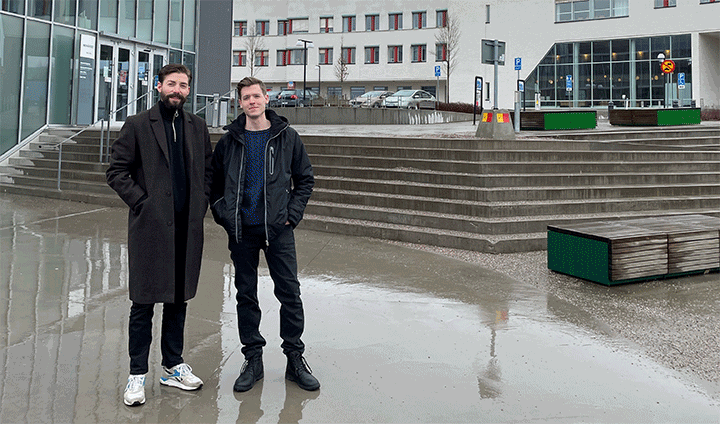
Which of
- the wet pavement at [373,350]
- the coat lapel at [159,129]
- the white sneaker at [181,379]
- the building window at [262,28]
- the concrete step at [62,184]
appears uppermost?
the building window at [262,28]

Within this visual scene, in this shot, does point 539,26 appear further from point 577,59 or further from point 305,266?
point 305,266

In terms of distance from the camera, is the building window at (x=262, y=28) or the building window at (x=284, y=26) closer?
the building window at (x=284, y=26)

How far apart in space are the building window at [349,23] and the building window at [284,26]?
18.8 ft

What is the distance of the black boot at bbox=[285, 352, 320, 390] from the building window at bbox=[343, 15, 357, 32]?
61.6 m

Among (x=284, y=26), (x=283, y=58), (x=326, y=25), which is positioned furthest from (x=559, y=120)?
(x=284, y=26)

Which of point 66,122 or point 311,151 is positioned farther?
point 66,122

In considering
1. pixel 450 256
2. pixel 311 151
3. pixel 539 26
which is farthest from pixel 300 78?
pixel 450 256

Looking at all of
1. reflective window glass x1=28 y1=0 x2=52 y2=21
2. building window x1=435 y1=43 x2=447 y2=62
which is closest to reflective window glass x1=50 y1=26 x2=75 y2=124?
reflective window glass x1=28 y1=0 x2=52 y2=21

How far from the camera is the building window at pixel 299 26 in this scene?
214 ft

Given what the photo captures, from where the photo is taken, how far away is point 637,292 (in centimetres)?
719

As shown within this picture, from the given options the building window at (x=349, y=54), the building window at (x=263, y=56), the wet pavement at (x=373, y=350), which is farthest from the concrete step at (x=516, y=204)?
the building window at (x=263, y=56)

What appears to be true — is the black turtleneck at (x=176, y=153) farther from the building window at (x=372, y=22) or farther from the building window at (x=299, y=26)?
the building window at (x=299, y=26)

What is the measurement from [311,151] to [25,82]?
9642 mm

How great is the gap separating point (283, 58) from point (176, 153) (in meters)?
64.0
